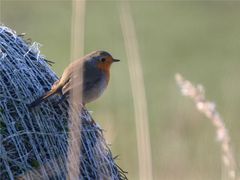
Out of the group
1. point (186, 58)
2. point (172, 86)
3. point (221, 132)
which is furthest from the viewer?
point (186, 58)

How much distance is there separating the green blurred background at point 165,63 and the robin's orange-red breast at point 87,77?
3786mm

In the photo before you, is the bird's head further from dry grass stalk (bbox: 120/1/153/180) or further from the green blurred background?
the green blurred background

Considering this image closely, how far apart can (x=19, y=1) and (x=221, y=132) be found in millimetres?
26203

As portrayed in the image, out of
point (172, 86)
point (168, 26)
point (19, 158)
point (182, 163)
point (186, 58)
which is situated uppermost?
point (168, 26)

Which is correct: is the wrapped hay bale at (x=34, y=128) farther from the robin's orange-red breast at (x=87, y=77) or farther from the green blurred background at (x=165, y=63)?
the green blurred background at (x=165, y=63)

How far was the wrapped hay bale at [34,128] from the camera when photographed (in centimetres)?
657

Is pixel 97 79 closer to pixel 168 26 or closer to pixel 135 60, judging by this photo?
pixel 135 60

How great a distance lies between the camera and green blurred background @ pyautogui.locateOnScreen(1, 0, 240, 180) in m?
15.4

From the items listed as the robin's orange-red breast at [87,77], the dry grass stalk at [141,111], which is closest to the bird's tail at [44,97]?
the robin's orange-red breast at [87,77]

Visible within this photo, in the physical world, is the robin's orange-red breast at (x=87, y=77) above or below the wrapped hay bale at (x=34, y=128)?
above

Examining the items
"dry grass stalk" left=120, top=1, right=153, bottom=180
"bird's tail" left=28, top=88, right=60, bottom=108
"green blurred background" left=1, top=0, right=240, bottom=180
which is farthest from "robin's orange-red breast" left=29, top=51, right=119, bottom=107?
"green blurred background" left=1, top=0, right=240, bottom=180

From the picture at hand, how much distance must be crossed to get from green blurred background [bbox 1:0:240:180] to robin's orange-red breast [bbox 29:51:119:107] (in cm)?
379

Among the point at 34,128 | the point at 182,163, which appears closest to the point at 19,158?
the point at 34,128

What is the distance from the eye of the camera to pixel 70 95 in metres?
7.27
